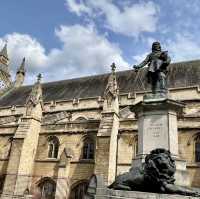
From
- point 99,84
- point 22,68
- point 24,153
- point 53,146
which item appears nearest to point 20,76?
point 22,68

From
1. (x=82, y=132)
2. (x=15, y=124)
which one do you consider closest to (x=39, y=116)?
(x=15, y=124)

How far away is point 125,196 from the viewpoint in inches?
240

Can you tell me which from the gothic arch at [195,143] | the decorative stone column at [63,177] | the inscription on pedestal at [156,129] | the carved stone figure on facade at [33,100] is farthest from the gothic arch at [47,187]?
the inscription on pedestal at [156,129]

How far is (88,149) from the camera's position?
70.5 ft

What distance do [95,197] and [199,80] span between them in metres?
22.0

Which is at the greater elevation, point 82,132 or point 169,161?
point 82,132

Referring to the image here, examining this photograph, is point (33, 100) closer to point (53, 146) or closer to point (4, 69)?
point (53, 146)

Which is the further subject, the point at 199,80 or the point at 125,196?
the point at 199,80

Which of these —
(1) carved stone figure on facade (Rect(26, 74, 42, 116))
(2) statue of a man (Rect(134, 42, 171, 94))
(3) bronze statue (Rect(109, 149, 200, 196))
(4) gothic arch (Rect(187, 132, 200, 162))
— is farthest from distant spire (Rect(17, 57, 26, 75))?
(3) bronze statue (Rect(109, 149, 200, 196))

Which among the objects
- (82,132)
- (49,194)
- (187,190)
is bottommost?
(49,194)

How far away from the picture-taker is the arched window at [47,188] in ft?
68.9

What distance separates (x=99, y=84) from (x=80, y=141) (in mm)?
11146

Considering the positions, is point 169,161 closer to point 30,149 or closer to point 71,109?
point 30,149

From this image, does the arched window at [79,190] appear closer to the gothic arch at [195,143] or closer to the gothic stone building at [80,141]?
the gothic stone building at [80,141]
